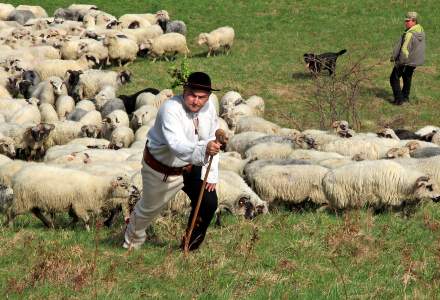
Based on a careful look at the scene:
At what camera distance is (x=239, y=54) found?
850 inches

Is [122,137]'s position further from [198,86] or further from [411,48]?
[411,48]

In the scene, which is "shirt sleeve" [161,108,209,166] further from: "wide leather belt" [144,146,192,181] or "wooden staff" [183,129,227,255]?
"wide leather belt" [144,146,192,181]

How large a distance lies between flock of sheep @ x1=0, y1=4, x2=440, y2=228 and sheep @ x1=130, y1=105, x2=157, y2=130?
2cm

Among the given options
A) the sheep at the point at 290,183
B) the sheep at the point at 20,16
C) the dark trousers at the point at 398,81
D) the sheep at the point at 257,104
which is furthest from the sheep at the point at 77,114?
the sheep at the point at 20,16

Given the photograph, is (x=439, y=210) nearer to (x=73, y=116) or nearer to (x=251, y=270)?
(x=251, y=270)

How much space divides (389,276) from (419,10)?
21.1 m

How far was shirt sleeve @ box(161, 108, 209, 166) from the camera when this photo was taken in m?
6.23

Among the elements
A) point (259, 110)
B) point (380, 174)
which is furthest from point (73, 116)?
point (380, 174)

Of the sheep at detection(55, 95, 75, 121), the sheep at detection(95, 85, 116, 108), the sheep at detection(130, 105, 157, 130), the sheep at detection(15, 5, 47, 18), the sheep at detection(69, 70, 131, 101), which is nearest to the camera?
the sheep at detection(130, 105, 157, 130)

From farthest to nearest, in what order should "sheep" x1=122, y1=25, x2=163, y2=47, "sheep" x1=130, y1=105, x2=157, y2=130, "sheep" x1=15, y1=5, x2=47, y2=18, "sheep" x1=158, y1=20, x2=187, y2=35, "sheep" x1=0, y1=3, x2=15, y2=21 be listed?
"sheep" x1=15, y1=5, x2=47, y2=18, "sheep" x1=0, y1=3, x2=15, y2=21, "sheep" x1=158, y1=20, x2=187, y2=35, "sheep" x1=122, y1=25, x2=163, y2=47, "sheep" x1=130, y1=105, x2=157, y2=130

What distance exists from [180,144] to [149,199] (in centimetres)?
86

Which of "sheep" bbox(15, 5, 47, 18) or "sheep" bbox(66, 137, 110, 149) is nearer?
"sheep" bbox(66, 137, 110, 149)

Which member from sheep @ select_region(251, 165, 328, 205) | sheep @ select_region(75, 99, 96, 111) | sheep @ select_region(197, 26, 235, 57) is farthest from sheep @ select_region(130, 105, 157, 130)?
sheep @ select_region(197, 26, 235, 57)

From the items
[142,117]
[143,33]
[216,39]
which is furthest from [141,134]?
[143,33]
